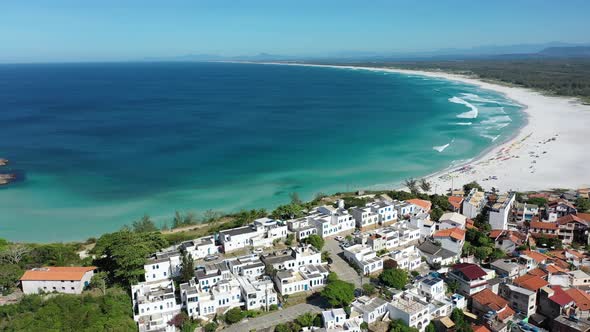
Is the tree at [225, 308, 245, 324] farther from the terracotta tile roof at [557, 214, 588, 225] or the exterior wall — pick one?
the terracotta tile roof at [557, 214, 588, 225]

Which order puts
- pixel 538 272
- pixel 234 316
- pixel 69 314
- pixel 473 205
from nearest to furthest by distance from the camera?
1. pixel 69 314
2. pixel 234 316
3. pixel 538 272
4. pixel 473 205

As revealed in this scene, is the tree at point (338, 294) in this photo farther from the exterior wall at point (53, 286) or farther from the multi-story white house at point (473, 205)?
the multi-story white house at point (473, 205)

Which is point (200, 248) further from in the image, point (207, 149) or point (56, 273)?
point (207, 149)

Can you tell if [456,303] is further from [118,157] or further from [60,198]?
[118,157]

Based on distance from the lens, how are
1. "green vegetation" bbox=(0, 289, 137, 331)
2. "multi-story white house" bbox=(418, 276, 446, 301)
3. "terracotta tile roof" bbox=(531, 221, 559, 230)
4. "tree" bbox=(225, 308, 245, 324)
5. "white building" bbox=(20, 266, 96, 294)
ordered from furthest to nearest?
"terracotta tile roof" bbox=(531, 221, 559, 230), "white building" bbox=(20, 266, 96, 294), "multi-story white house" bbox=(418, 276, 446, 301), "tree" bbox=(225, 308, 245, 324), "green vegetation" bbox=(0, 289, 137, 331)

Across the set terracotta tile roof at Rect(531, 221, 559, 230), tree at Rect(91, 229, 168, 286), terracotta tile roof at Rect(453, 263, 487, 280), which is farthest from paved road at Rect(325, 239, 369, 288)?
terracotta tile roof at Rect(531, 221, 559, 230)

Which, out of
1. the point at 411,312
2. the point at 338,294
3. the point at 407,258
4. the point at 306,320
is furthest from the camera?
the point at 407,258

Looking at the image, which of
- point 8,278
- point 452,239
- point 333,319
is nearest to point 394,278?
point 333,319

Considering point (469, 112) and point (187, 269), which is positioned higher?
point (469, 112)
